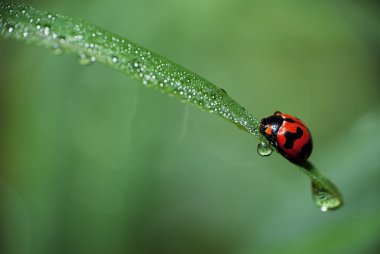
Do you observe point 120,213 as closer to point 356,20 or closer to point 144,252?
point 144,252

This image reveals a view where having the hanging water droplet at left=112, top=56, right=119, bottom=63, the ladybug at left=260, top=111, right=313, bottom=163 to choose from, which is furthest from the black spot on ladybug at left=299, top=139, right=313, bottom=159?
the hanging water droplet at left=112, top=56, right=119, bottom=63

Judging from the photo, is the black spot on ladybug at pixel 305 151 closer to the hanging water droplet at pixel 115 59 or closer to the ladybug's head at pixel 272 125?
the ladybug's head at pixel 272 125

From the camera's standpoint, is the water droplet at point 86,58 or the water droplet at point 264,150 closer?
the water droplet at point 86,58

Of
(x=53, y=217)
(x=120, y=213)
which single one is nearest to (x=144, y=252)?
(x=120, y=213)

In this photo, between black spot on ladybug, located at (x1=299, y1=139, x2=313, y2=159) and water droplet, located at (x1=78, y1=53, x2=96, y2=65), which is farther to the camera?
black spot on ladybug, located at (x1=299, y1=139, x2=313, y2=159)

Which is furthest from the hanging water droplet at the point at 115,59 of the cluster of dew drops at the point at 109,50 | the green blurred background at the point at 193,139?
the green blurred background at the point at 193,139

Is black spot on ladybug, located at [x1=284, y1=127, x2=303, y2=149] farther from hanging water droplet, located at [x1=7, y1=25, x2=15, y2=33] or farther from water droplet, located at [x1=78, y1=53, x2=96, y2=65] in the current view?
hanging water droplet, located at [x1=7, y1=25, x2=15, y2=33]

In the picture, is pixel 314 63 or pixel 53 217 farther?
pixel 314 63
